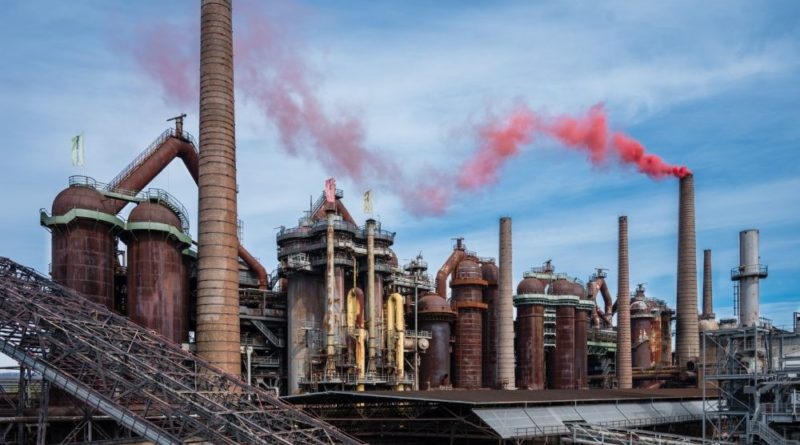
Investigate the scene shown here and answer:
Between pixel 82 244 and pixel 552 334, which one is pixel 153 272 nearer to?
pixel 82 244

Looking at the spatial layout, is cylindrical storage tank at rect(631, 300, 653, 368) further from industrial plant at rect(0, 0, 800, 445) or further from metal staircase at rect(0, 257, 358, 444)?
metal staircase at rect(0, 257, 358, 444)

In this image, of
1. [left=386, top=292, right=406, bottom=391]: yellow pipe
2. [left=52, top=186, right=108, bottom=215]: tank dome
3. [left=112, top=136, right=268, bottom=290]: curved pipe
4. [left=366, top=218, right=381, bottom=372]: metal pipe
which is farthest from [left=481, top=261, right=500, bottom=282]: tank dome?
[left=52, top=186, right=108, bottom=215]: tank dome

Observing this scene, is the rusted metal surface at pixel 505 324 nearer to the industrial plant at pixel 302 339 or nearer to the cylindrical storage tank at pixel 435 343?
the industrial plant at pixel 302 339

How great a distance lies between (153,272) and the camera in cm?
4888

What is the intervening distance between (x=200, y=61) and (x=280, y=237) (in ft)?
64.7

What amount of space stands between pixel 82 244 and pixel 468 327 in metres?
39.3

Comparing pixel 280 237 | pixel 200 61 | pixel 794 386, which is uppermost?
pixel 200 61

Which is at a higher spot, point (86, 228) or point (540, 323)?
point (86, 228)

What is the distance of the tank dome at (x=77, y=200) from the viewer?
45781 mm

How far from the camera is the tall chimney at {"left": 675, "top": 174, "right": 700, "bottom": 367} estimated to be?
7625 centimetres

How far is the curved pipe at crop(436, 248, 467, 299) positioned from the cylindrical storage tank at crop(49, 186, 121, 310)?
134ft

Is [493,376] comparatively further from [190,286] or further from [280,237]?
[190,286]

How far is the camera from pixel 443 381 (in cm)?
7206

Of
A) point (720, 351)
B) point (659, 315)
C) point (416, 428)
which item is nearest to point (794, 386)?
point (720, 351)
